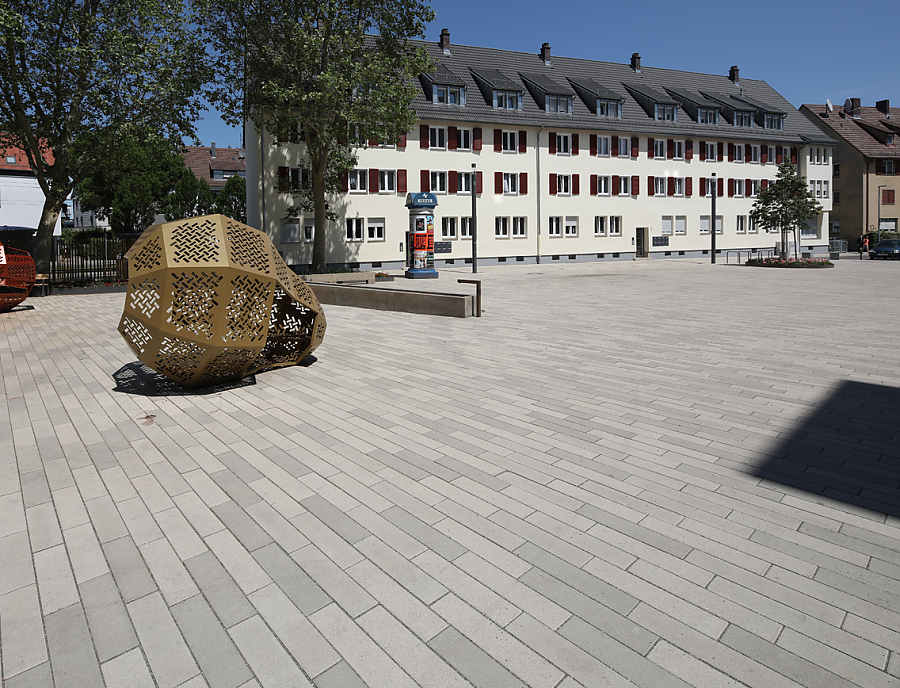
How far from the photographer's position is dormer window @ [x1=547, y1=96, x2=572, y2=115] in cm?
4612

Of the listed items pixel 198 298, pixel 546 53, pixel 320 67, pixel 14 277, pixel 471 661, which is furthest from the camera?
pixel 546 53

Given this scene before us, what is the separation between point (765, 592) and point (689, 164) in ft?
173

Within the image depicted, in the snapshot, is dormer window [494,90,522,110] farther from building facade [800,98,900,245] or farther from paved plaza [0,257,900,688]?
paved plaza [0,257,900,688]

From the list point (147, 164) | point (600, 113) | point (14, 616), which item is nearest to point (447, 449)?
point (14, 616)

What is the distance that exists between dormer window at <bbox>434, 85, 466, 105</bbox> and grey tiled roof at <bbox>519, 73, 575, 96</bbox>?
637cm

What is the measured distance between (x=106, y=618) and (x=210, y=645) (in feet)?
1.94

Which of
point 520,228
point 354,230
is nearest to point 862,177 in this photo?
point 520,228

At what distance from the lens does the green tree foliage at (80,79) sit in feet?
74.8

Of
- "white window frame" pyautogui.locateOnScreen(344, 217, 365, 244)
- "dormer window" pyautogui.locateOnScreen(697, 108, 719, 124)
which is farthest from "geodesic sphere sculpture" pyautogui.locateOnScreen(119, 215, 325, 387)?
"dormer window" pyautogui.locateOnScreen(697, 108, 719, 124)

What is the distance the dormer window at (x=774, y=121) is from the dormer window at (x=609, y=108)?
15.4 meters

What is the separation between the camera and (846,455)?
5.00 metres

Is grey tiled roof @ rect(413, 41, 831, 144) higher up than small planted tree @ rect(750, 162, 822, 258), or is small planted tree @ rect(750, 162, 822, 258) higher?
grey tiled roof @ rect(413, 41, 831, 144)

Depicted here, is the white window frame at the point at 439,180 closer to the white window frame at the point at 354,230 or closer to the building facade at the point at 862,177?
the white window frame at the point at 354,230

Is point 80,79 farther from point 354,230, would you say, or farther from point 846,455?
point 846,455
